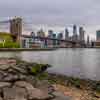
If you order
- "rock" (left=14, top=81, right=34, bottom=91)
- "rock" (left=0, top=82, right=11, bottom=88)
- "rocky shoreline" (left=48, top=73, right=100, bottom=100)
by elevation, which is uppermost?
"rock" (left=0, top=82, right=11, bottom=88)

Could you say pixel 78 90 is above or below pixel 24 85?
below

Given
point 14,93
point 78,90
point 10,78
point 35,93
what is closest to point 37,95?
point 35,93

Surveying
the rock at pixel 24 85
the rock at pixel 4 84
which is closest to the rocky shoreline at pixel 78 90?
the rock at pixel 24 85

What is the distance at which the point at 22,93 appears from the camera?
3734 millimetres

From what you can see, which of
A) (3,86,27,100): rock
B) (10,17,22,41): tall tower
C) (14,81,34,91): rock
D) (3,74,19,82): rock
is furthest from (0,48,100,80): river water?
(10,17,22,41): tall tower

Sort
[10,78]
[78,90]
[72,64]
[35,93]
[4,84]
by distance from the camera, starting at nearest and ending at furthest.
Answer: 1. [35,93]
2. [4,84]
3. [10,78]
4. [78,90]
5. [72,64]

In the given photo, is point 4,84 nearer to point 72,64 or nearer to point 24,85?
point 24,85

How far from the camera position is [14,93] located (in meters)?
3.70

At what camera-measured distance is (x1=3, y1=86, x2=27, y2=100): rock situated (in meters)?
3.57

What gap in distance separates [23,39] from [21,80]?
6461 cm

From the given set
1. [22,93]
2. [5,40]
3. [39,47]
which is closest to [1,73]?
[22,93]

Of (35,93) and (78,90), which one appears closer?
(35,93)

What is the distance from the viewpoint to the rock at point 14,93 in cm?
357

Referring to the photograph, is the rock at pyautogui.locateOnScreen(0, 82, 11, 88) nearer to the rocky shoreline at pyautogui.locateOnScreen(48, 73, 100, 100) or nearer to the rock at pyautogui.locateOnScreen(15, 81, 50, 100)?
the rock at pyautogui.locateOnScreen(15, 81, 50, 100)
